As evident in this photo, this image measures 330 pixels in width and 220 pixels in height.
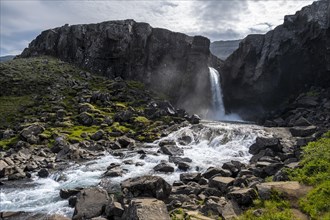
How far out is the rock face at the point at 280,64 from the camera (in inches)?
3467

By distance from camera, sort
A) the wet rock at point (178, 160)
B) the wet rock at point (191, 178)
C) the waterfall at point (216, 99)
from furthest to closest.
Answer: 1. the waterfall at point (216, 99)
2. the wet rock at point (178, 160)
3. the wet rock at point (191, 178)

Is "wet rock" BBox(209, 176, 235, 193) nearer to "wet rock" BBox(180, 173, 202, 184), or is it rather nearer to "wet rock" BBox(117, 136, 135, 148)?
"wet rock" BBox(180, 173, 202, 184)

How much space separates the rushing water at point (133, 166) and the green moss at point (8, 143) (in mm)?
18681

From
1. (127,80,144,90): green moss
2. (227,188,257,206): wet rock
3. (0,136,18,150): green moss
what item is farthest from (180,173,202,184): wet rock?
(127,80,144,90): green moss

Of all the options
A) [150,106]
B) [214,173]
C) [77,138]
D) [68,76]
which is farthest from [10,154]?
[68,76]

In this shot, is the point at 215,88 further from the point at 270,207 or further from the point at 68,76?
the point at 270,207

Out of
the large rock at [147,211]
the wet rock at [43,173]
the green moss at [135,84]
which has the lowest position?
the wet rock at [43,173]

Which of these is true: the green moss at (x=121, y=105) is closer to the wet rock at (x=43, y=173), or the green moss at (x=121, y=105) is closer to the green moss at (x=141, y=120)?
the green moss at (x=141, y=120)

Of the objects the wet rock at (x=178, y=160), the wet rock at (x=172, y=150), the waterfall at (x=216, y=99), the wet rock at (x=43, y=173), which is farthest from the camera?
the waterfall at (x=216, y=99)

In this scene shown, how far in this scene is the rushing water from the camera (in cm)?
3016

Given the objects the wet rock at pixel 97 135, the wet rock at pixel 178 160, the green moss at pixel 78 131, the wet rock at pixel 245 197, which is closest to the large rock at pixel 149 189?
the wet rock at pixel 245 197

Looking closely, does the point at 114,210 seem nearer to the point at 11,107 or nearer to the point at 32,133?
the point at 32,133

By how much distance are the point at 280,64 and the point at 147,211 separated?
8883 cm

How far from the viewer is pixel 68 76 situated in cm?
10969
